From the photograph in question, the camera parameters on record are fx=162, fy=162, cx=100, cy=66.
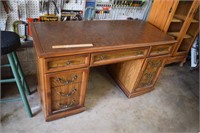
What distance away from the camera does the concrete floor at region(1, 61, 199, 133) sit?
151 centimetres

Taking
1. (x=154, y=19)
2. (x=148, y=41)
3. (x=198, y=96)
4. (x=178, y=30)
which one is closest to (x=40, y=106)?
(x=148, y=41)

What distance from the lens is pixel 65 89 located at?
1410mm

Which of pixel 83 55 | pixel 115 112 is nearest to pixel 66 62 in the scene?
Result: pixel 83 55

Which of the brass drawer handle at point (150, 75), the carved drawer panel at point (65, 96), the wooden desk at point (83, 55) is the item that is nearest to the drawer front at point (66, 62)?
the wooden desk at point (83, 55)

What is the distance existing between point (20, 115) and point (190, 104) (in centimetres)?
193

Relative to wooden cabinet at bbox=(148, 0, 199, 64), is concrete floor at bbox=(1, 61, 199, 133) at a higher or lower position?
lower

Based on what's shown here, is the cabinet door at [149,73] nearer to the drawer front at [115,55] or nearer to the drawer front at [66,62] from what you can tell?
the drawer front at [115,55]

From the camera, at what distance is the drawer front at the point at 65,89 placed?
129cm

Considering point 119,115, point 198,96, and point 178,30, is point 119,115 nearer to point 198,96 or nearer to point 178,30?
point 198,96

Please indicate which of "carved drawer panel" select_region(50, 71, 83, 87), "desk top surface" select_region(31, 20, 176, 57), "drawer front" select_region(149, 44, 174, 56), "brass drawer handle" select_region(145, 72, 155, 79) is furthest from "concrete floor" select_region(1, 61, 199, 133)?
"desk top surface" select_region(31, 20, 176, 57)

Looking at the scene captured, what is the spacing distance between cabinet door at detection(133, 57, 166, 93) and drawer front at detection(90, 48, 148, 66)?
15 cm

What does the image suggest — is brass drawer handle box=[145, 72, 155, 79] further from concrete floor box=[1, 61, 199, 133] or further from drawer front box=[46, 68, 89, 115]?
drawer front box=[46, 68, 89, 115]

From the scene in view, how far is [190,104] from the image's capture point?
201cm

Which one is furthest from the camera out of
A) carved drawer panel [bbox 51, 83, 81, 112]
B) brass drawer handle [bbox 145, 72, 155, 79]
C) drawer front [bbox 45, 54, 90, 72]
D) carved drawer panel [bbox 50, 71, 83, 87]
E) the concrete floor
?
brass drawer handle [bbox 145, 72, 155, 79]
